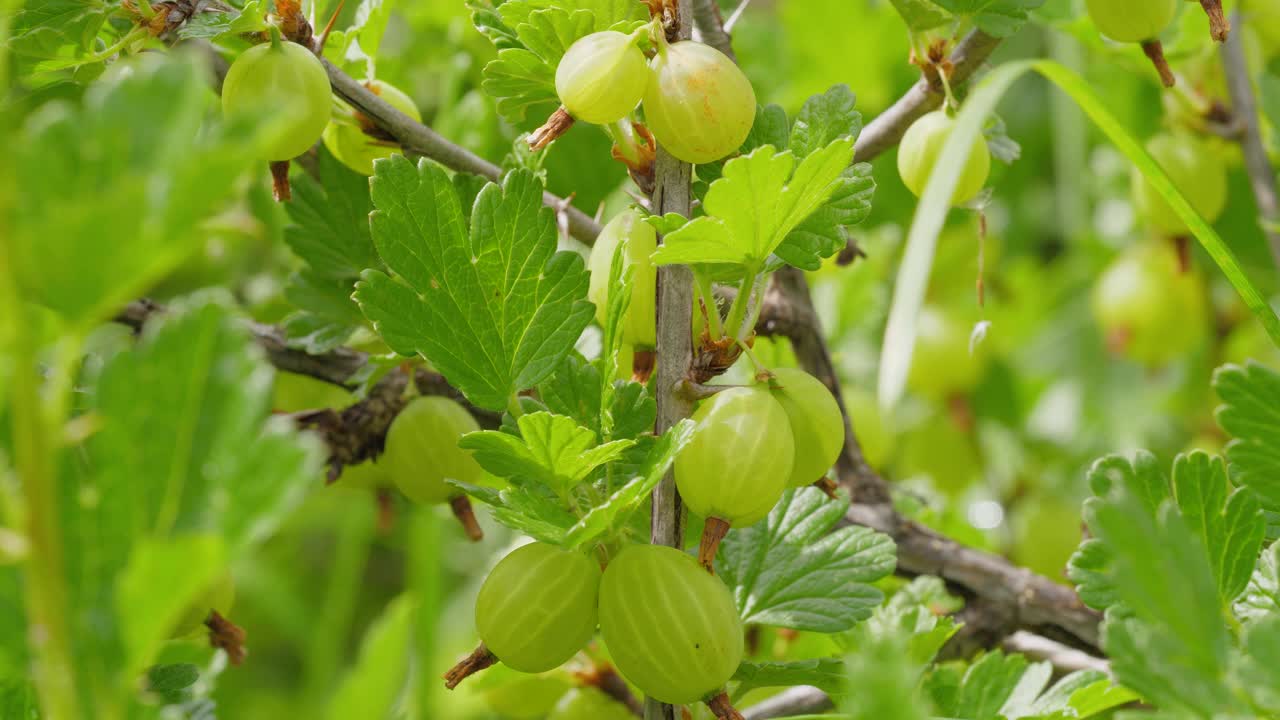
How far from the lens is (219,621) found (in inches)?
22.7

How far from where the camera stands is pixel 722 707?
1.42ft

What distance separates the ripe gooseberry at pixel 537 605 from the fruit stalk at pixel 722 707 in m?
0.06

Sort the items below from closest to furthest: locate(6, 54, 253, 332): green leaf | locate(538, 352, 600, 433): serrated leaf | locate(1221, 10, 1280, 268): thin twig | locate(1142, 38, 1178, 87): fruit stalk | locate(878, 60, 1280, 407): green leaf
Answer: locate(6, 54, 253, 332): green leaf
locate(878, 60, 1280, 407): green leaf
locate(538, 352, 600, 433): serrated leaf
locate(1142, 38, 1178, 87): fruit stalk
locate(1221, 10, 1280, 268): thin twig

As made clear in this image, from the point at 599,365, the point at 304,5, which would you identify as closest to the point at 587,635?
the point at 599,365

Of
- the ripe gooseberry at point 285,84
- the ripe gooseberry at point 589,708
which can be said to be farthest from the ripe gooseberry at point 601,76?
the ripe gooseberry at point 589,708

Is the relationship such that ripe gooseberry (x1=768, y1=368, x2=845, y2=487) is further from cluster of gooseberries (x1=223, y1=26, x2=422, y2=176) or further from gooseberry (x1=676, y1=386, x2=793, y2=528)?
cluster of gooseberries (x1=223, y1=26, x2=422, y2=176)

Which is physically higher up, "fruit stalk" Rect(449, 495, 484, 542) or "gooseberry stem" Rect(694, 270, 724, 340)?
"gooseberry stem" Rect(694, 270, 724, 340)

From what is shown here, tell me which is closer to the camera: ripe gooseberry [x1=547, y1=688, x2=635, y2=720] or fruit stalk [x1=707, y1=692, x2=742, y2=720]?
fruit stalk [x1=707, y1=692, x2=742, y2=720]

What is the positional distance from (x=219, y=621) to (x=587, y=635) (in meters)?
0.23

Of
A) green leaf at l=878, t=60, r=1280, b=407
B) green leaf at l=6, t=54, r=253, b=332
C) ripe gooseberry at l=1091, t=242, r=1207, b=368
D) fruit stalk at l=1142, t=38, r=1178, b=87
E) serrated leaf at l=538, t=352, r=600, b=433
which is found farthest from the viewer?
ripe gooseberry at l=1091, t=242, r=1207, b=368

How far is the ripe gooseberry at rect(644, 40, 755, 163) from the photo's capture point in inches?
17.1

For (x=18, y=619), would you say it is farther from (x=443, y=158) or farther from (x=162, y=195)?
(x=443, y=158)

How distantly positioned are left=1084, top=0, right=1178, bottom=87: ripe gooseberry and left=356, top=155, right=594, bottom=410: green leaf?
0.29m

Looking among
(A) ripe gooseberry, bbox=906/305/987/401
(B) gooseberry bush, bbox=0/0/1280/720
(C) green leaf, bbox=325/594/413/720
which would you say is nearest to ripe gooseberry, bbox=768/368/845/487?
(B) gooseberry bush, bbox=0/0/1280/720
